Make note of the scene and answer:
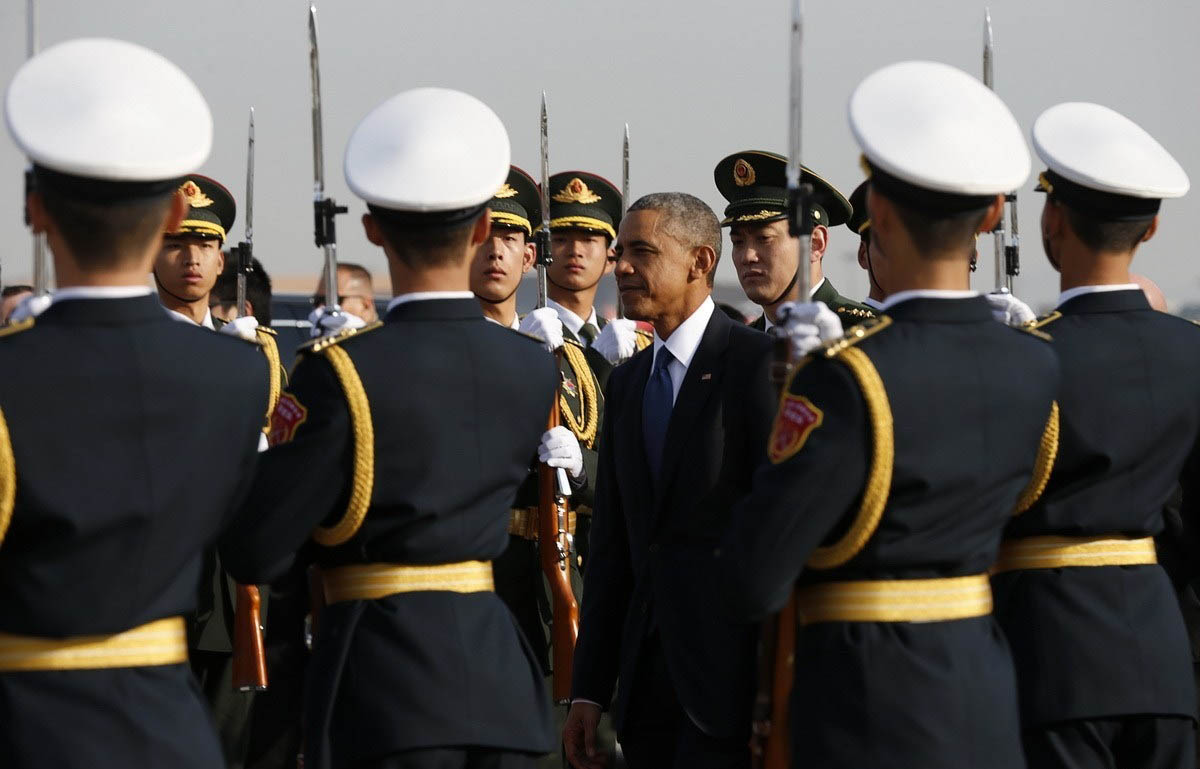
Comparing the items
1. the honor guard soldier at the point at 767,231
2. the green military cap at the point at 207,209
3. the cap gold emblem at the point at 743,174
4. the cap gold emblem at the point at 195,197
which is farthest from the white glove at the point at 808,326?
the cap gold emblem at the point at 195,197

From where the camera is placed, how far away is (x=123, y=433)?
346 centimetres

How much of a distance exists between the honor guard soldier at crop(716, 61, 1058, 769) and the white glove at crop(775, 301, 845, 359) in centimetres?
15

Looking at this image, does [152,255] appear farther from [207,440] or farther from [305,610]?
[305,610]

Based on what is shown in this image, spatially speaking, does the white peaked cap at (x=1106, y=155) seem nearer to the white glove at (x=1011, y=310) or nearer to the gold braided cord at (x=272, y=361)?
the white glove at (x=1011, y=310)

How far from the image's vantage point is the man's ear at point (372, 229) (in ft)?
14.3

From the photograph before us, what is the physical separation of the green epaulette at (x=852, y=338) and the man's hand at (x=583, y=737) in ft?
5.78

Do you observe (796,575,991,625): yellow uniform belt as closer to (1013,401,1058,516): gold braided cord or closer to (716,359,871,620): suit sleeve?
(716,359,871,620): suit sleeve

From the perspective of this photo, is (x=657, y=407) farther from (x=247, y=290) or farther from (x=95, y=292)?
(x=247, y=290)

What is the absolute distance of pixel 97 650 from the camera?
3.46 metres

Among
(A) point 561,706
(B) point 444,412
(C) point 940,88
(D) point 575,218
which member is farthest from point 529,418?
(D) point 575,218

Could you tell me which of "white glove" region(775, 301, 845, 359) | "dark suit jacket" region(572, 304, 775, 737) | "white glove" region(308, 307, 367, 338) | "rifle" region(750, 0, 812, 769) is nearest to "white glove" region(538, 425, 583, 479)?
"dark suit jacket" region(572, 304, 775, 737)

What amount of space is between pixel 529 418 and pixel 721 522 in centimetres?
74

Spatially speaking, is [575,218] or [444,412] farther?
[575,218]

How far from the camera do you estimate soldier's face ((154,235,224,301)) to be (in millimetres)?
7367
